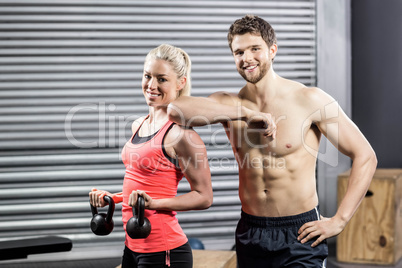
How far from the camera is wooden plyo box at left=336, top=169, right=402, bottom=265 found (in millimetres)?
4168

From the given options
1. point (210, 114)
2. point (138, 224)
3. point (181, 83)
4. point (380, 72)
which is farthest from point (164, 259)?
point (380, 72)

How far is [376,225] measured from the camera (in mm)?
4203

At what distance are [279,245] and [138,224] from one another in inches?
24.6

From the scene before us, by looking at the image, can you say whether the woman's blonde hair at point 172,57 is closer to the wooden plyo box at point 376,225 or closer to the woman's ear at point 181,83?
the woman's ear at point 181,83

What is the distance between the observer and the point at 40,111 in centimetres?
419

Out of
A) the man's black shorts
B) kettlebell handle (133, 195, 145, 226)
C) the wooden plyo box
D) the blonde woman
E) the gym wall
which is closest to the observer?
kettlebell handle (133, 195, 145, 226)

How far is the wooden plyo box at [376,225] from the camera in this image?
4168 millimetres

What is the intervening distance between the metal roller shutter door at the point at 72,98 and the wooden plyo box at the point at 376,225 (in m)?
1.17

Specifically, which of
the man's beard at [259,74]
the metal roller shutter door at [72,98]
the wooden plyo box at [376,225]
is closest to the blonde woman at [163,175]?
the man's beard at [259,74]

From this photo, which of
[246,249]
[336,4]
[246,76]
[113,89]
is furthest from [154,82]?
[336,4]

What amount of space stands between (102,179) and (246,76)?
2.54m

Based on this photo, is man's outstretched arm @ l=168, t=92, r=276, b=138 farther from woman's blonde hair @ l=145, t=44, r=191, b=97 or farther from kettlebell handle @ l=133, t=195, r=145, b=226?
kettlebell handle @ l=133, t=195, r=145, b=226

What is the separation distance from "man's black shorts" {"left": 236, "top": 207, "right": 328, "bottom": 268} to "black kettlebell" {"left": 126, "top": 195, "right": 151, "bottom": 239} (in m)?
0.52

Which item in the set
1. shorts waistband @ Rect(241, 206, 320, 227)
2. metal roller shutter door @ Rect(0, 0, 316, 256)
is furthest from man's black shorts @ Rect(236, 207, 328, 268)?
Result: metal roller shutter door @ Rect(0, 0, 316, 256)
